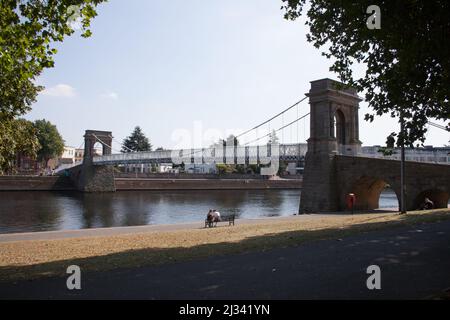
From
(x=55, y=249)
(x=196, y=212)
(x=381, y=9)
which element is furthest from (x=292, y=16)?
(x=196, y=212)

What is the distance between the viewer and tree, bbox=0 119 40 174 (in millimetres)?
11352

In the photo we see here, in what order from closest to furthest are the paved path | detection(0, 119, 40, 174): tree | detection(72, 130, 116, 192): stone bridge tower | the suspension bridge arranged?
the paved path → detection(0, 119, 40, 174): tree → the suspension bridge → detection(72, 130, 116, 192): stone bridge tower

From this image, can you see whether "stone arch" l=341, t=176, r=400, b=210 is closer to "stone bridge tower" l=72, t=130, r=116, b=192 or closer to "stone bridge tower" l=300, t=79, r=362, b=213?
"stone bridge tower" l=300, t=79, r=362, b=213

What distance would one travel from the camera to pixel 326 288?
20.0ft

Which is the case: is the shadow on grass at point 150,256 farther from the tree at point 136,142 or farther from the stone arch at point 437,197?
the tree at point 136,142

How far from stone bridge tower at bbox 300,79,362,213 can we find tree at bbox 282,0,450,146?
18594mm

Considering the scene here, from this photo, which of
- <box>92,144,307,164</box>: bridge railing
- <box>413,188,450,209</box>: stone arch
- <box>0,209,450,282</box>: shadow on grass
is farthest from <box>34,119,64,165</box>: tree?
<box>0,209,450,282</box>: shadow on grass

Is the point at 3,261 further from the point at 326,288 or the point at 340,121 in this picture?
the point at 340,121

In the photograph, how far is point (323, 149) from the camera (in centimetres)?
3066

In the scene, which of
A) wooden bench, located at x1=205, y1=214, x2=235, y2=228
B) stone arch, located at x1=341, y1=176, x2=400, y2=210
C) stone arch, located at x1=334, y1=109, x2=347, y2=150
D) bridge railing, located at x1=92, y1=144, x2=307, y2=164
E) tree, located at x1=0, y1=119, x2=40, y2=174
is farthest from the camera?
bridge railing, located at x1=92, y1=144, x2=307, y2=164

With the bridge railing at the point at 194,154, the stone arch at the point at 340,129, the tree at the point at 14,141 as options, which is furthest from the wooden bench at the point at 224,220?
the bridge railing at the point at 194,154

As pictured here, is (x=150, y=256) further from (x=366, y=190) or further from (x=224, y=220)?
(x=366, y=190)

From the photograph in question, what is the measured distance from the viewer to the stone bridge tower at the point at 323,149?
3016cm

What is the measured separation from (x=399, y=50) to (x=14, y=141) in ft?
34.9
